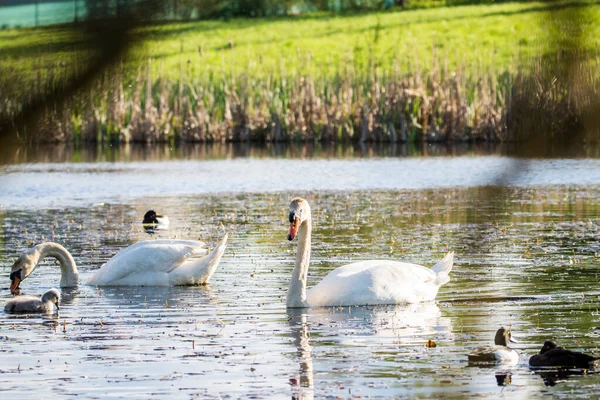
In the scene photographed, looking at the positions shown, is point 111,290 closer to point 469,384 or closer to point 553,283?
point 553,283

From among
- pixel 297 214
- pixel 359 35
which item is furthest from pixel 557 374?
pixel 359 35

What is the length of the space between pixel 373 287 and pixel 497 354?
3.00 meters

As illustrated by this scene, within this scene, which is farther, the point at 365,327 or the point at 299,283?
the point at 299,283

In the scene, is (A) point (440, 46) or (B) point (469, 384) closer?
(A) point (440, 46)

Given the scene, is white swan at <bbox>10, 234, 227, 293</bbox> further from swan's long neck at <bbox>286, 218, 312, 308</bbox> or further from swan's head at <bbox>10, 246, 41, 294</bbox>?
swan's long neck at <bbox>286, 218, 312, 308</bbox>

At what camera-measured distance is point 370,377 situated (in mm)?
7273

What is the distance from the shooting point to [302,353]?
823 cm

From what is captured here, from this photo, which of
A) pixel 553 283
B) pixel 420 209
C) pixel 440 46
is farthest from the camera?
pixel 420 209

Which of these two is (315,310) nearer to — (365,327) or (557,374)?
(365,327)

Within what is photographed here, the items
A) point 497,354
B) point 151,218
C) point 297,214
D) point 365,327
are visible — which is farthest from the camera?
point 151,218

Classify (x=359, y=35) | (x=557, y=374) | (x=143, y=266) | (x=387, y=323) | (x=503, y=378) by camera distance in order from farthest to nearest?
(x=143, y=266)
(x=387, y=323)
(x=503, y=378)
(x=557, y=374)
(x=359, y=35)

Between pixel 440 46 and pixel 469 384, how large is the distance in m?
5.32

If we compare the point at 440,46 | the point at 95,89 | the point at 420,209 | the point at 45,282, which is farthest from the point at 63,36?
the point at 420,209

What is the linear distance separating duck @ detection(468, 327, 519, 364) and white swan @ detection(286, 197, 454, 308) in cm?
258
